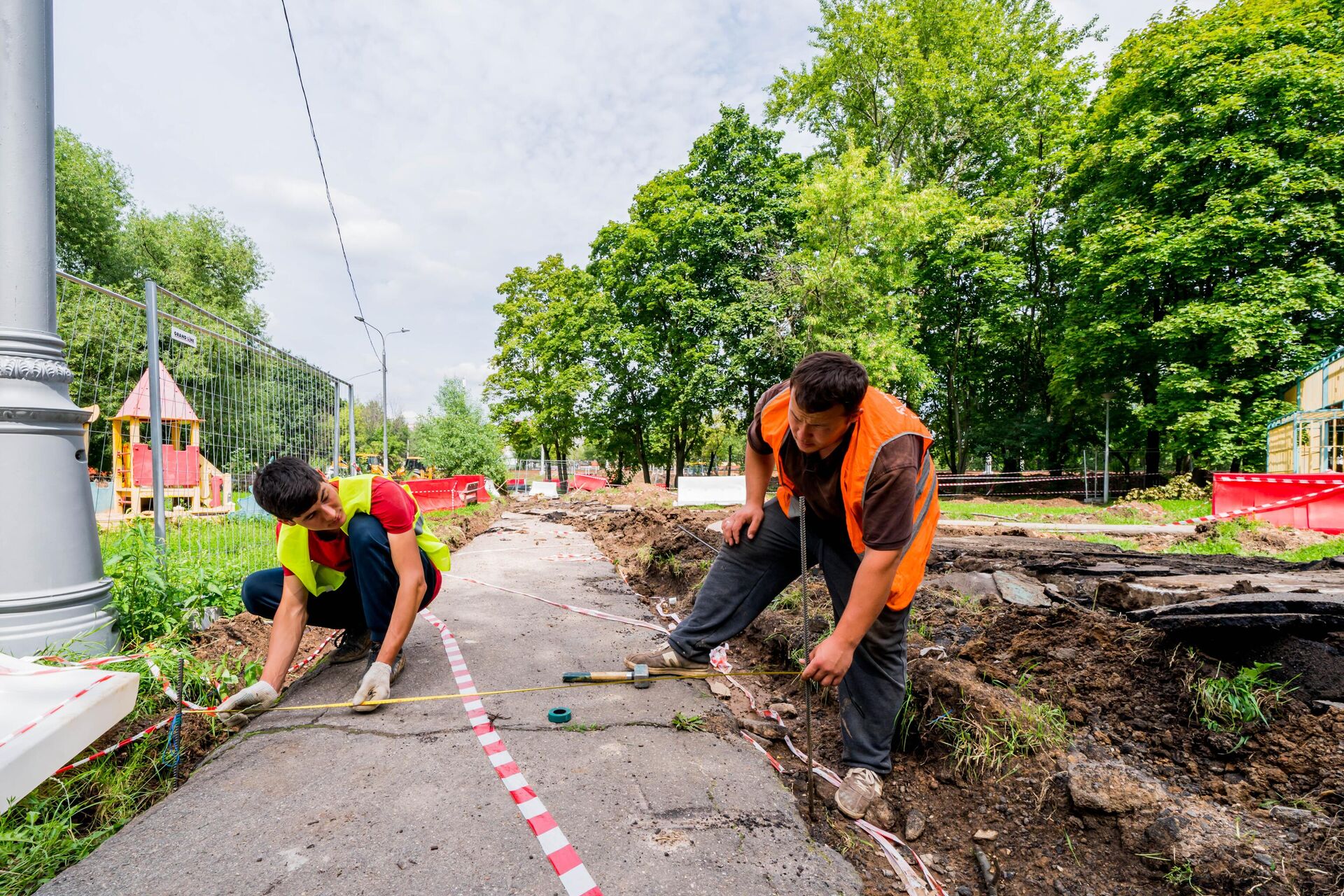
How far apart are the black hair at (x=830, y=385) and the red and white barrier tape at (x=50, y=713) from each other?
105 inches

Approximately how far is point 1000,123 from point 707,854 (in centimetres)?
2738

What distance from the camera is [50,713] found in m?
1.89

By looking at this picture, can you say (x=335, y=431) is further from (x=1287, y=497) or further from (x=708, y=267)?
(x=708, y=267)

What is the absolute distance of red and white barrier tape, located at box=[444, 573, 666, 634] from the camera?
4325 mm

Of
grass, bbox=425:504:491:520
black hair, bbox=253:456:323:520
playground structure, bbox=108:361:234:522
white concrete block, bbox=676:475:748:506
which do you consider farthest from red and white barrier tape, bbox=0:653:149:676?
white concrete block, bbox=676:475:748:506

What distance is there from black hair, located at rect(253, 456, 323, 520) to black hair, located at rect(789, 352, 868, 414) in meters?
→ 2.16

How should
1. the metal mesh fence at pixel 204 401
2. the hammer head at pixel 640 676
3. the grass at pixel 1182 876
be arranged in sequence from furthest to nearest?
the metal mesh fence at pixel 204 401 < the hammer head at pixel 640 676 < the grass at pixel 1182 876

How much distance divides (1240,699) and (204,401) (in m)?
6.41

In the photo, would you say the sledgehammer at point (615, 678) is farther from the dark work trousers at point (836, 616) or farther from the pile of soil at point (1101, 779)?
the pile of soil at point (1101, 779)

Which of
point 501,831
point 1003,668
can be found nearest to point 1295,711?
point 1003,668

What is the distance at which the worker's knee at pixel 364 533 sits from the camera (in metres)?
2.91

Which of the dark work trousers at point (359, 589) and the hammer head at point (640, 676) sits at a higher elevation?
the dark work trousers at point (359, 589)

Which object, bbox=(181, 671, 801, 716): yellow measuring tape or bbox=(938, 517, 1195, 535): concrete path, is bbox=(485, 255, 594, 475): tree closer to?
bbox=(938, 517, 1195, 535): concrete path

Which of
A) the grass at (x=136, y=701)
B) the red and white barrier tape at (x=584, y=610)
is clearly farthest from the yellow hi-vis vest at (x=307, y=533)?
Answer: the red and white barrier tape at (x=584, y=610)
